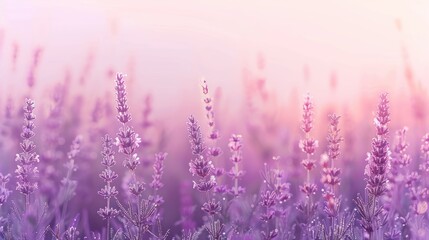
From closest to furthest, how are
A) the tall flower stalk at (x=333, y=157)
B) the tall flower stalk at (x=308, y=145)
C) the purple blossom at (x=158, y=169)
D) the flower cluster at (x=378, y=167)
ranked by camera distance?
the flower cluster at (x=378, y=167), the tall flower stalk at (x=333, y=157), the tall flower stalk at (x=308, y=145), the purple blossom at (x=158, y=169)

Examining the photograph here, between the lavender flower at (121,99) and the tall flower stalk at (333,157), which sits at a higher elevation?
the lavender flower at (121,99)

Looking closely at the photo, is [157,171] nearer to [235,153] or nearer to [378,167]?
[235,153]

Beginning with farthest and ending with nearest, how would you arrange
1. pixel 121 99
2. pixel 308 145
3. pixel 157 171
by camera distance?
pixel 157 171, pixel 308 145, pixel 121 99

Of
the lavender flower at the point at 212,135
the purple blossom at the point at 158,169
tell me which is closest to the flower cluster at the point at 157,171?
the purple blossom at the point at 158,169

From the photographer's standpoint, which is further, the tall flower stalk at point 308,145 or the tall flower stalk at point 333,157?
the tall flower stalk at point 308,145

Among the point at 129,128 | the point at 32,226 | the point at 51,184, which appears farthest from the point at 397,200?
the point at 51,184

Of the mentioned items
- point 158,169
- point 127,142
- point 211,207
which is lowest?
point 211,207

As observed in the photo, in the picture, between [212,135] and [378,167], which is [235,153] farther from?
[378,167]

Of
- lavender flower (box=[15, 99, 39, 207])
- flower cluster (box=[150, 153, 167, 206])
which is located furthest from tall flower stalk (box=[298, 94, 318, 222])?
lavender flower (box=[15, 99, 39, 207])

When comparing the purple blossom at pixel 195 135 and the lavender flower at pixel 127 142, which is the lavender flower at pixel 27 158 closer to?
the lavender flower at pixel 127 142

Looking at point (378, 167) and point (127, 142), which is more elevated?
point (127, 142)

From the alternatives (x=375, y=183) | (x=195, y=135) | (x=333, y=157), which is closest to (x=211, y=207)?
(x=195, y=135)

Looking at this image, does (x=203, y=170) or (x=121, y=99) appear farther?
(x=121, y=99)

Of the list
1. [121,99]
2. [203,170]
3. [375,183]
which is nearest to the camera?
[375,183]
